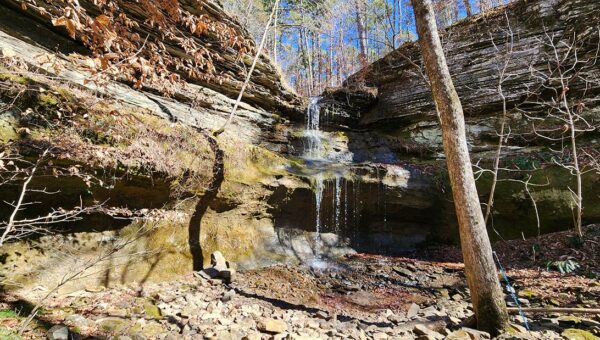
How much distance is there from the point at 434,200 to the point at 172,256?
797 centimetres

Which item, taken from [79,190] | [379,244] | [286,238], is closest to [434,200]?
[379,244]

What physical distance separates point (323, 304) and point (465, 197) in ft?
10.4

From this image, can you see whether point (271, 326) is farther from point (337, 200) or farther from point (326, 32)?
point (326, 32)

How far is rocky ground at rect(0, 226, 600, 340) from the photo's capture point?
3906 millimetres

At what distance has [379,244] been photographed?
9.94 m

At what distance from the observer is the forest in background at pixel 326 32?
19277 millimetres

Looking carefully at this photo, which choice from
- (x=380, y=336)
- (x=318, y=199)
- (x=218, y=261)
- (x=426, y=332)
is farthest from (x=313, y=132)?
(x=426, y=332)

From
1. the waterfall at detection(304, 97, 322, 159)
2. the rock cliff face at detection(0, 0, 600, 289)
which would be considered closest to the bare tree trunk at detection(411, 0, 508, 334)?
the rock cliff face at detection(0, 0, 600, 289)

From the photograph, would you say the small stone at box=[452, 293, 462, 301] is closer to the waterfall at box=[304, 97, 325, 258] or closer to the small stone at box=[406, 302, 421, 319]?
the small stone at box=[406, 302, 421, 319]

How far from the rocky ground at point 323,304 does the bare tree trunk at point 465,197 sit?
1.13 ft

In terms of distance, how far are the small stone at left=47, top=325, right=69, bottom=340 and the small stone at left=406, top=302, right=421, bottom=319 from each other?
4.79m

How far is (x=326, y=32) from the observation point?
21.0 m

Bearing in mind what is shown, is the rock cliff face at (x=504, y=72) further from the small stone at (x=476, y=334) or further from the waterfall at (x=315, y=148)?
the small stone at (x=476, y=334)

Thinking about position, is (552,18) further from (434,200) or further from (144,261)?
(144,261)
